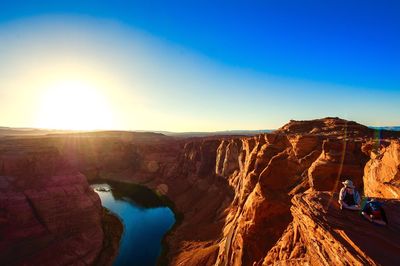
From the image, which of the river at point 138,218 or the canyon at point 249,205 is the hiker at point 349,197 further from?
the river at point 138,218

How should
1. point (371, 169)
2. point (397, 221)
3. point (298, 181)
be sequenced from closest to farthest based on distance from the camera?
1. point (397, 221)
2. point (371, 169)
3. point (298, 181)

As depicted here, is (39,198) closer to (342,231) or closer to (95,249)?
(95,249)

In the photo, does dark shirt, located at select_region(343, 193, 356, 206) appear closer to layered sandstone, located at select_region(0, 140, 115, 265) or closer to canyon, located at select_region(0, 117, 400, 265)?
canyon, located at select_region(0, 117, 400, 265)

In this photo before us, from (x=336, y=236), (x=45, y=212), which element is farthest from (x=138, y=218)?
(x=336, y=236)

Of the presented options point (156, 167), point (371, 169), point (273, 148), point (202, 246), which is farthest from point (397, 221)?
point (156, 167)

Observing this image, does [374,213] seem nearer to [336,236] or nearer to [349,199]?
[349,199]
